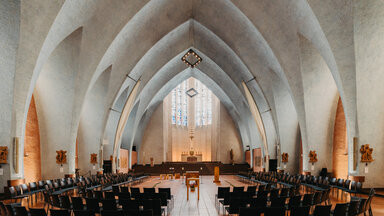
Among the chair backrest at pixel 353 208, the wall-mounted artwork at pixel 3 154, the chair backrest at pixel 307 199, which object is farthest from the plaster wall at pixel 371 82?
the wall-mounted artwork at pixel 3 154

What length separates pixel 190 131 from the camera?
4006 centimetres

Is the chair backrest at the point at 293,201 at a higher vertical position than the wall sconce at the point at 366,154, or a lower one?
lower

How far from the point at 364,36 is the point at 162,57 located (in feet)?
53.8

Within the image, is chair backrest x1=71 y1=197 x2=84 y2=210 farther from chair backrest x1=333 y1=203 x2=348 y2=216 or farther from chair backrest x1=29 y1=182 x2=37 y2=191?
chair backrest x1=333 y1=203 x2=348 y2=216

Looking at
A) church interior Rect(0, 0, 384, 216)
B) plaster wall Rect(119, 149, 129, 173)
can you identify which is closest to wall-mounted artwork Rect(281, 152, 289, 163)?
church interior Rect(0, 0, 384, 216)

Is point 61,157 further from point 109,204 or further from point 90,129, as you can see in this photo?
point 109,204

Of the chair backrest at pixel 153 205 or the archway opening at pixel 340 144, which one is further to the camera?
the archway opening at pixel 340 144

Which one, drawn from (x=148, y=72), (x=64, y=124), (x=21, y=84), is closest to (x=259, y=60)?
(x=148, y=72)

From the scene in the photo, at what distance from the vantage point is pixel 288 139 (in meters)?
22.1

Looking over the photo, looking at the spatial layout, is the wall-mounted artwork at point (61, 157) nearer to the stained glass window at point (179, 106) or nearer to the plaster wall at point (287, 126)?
the plaster wall at point (287, 126)

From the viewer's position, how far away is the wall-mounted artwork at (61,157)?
16.5 meters

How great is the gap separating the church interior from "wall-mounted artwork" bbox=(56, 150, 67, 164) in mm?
103

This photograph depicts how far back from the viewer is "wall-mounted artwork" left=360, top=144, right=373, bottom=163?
1251 centimetres

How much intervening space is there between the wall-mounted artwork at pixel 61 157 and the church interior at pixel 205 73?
10cm
